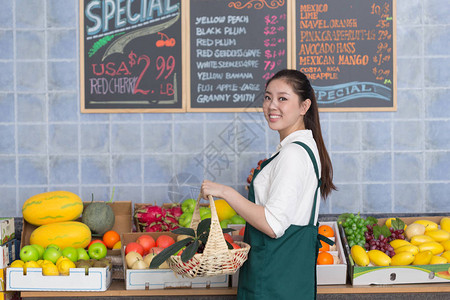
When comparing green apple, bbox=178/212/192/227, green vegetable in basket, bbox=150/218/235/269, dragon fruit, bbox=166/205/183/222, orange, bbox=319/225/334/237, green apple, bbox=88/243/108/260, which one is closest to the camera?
green vegetable in basket, bbox=150/218/235/269

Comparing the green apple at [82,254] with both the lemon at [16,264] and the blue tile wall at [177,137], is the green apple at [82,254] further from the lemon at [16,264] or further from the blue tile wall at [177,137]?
the blue tile wall at [177,137]

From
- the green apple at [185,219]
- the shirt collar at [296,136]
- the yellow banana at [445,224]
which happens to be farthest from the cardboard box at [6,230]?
the yellow banana at [445,224]

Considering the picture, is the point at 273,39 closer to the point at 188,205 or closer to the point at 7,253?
the point at 188,205

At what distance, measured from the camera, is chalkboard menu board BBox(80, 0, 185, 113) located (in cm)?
311

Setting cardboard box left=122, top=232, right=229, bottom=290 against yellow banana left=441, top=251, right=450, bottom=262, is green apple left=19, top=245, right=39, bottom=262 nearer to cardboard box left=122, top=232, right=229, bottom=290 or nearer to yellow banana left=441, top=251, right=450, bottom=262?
cardboard box left=122, top=232, right=229, bottom=290

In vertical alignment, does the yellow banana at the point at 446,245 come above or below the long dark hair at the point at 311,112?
below

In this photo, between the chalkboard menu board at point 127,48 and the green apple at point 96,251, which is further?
the chalkboard menu board at point 127,48

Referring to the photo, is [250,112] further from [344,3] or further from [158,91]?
[344,3]

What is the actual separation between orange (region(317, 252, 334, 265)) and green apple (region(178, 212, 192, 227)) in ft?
2.44

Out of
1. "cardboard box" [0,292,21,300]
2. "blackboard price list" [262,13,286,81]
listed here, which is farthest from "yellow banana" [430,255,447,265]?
"cardboard box" [0,292,21,300]

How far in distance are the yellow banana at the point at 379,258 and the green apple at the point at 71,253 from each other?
1434mm

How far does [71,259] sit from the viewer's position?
2.31 metres

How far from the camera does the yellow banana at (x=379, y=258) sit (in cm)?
230

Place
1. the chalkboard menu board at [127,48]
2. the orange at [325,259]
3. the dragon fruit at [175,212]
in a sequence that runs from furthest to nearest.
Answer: the chalkboard menu board at [127,48], the dragon fruit at [175,212], the orange at [325,259]
